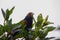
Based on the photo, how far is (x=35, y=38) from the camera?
0.89m

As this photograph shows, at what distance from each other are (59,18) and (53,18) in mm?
96

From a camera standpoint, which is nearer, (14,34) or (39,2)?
(14,34)

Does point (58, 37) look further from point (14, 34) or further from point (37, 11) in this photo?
point (14, 34)

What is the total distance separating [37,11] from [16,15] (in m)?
0.29

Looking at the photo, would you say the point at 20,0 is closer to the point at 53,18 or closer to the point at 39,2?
the point at 39,2

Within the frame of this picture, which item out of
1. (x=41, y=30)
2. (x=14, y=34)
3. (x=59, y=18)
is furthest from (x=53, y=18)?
(x=14, y=34)

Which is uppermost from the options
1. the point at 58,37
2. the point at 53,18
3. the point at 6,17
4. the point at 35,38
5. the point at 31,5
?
the point at 31,5

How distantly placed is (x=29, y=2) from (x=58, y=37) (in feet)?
2.03

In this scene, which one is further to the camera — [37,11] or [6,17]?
[37,11]

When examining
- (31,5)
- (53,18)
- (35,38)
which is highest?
(31,5)

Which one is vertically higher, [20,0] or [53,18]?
[20,0]

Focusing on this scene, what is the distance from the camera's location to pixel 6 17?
2.85ft

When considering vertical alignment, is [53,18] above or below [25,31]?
above

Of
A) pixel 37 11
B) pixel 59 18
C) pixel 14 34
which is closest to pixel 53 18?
pixel 59 18
